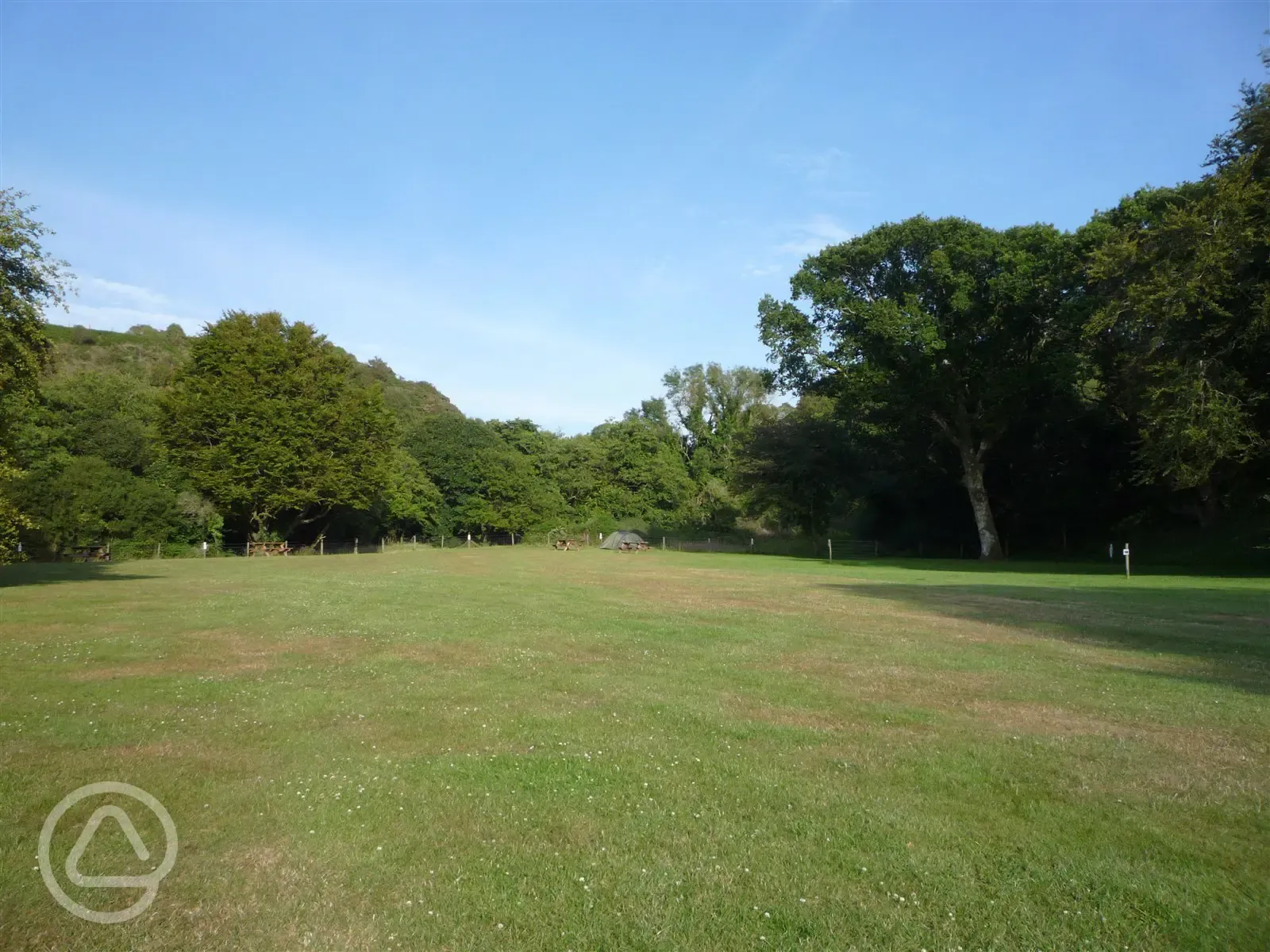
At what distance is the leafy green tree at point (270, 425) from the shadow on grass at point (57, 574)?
15826 mm

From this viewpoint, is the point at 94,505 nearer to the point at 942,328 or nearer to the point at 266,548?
the point at 266,548

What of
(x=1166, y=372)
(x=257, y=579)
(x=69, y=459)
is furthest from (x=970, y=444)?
(x=69, y=459)

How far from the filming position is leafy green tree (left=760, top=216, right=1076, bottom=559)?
44.8m

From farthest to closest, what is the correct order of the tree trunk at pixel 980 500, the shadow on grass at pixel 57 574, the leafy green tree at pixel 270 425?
the leafy green tree at pixel 270 425, the tree trunk at pixel 980 500, the shadow on grass at pixel 57 574

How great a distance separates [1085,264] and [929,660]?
34.4 metres

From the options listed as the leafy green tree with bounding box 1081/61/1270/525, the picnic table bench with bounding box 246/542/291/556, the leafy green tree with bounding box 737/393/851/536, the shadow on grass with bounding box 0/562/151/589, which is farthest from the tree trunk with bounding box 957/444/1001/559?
the picnic table bench with bounding box 246/542/291/556

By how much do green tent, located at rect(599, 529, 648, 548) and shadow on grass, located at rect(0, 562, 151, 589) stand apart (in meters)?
40.2

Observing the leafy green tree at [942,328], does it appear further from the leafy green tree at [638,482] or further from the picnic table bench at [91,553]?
the picnic table bench at [91,553]

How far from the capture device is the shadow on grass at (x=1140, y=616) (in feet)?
44.9

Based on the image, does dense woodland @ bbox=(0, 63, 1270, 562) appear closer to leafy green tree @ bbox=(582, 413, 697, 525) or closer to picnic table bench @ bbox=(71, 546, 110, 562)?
picnic table bench @ bbox=(71, 546, 110, 562)

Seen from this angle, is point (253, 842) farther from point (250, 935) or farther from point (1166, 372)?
point (1166, 372)

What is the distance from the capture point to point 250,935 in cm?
453

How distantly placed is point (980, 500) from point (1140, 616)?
3269cm
